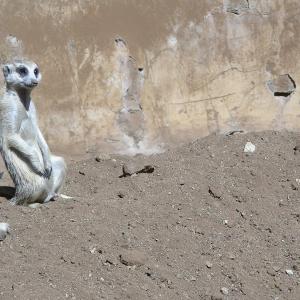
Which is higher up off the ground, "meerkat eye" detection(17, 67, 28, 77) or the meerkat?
"meerkat eye" detection(17, 67, 28, 77)

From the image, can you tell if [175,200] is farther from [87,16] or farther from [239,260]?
[87,16]

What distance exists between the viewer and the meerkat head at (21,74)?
14.5 ft

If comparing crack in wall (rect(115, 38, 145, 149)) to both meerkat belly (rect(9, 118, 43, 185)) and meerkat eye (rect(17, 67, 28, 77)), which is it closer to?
meerkat belly (rect(9, 118, 43, 185))

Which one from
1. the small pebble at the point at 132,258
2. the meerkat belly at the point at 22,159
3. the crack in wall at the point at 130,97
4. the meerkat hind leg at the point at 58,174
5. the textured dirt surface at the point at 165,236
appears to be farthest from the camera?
the crack in wall at the point at 130,97

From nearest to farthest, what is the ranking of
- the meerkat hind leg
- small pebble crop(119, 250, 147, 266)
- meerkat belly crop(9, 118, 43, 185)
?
small pebble crop(119, 250, 147, 266), meerkat belly crop(9, 118, 43, 185), the meerkat hind leg

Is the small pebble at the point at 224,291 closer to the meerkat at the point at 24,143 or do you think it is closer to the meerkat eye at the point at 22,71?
the meerkat at the point at 24,143

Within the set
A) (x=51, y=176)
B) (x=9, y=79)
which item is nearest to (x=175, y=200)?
(x=51, y=176)

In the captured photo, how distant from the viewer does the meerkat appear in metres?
4.46

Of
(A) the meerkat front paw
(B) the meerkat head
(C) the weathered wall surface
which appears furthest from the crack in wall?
(B) the meerkat head

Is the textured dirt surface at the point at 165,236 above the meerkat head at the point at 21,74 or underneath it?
underneath

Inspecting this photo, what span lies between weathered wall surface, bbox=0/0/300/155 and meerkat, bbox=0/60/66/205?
1.14 metres

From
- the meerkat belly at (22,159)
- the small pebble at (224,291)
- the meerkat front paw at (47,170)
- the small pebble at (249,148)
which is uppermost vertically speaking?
the meerkat belly at (22,159)

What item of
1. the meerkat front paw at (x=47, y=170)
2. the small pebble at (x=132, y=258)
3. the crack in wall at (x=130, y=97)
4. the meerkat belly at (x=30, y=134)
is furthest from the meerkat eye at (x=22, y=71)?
the crack in wall at (x=130, y=97)

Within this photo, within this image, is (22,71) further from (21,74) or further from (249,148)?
(249,148)
